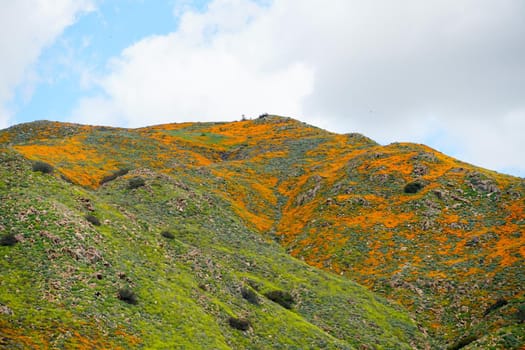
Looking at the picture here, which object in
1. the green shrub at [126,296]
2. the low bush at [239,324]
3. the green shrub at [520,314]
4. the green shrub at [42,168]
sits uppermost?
the green shrub at [42,168]

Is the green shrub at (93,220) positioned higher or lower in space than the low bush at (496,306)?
higher

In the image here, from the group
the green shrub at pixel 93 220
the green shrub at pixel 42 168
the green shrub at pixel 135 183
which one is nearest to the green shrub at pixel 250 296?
the green shrub at pixel 93 220

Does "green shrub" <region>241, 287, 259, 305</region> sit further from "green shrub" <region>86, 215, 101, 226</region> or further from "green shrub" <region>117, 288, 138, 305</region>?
"green shrub" <region>86, 215, 101, 226</region>

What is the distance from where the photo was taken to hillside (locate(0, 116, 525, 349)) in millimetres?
31922

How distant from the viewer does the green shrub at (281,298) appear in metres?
45.2

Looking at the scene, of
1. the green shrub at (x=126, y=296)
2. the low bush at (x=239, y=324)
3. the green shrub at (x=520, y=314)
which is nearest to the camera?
the green shrub at (x=126, y=296)

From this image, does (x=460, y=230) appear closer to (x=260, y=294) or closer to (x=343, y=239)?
(x=343, y=239)

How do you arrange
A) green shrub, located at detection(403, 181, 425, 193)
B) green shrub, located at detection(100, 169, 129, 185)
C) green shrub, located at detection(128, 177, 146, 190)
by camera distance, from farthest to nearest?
green shrub, located at detection(100, 169, 129, 185) → green shrub, located at detection(403, 181, 425, 193) → green shrub, located at detection(128, 177, 146, 190)

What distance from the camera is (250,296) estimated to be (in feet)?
139

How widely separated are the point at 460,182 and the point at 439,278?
78.9 ft

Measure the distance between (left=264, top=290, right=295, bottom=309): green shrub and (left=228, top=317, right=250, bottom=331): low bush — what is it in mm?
8051

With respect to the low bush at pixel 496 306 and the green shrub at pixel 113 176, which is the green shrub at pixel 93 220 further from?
the low bush at pixel 496 306

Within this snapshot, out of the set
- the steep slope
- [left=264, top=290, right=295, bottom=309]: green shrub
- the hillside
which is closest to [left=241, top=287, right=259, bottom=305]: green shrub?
the steep slope

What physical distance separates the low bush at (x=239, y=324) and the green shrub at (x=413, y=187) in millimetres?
42098
